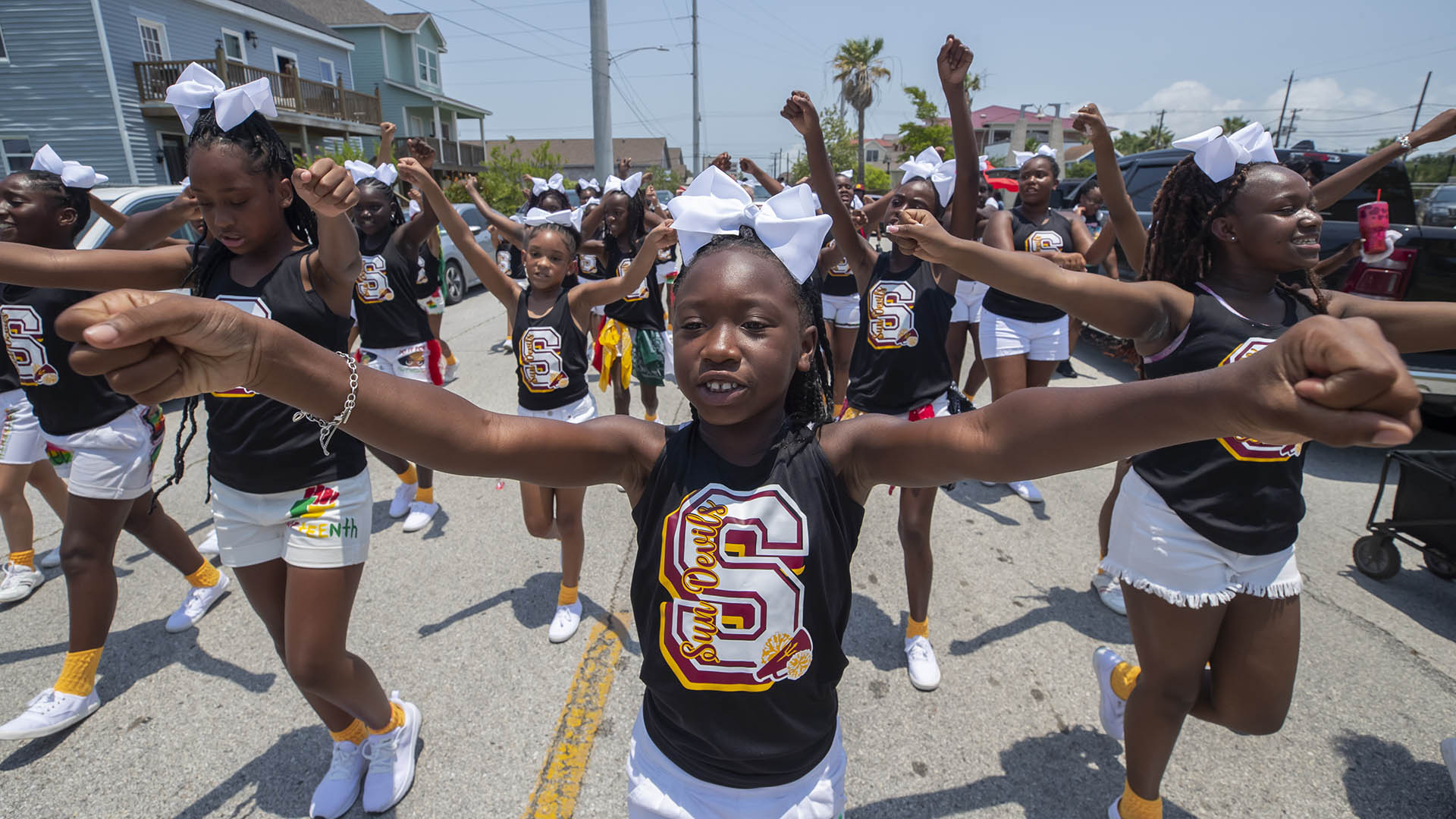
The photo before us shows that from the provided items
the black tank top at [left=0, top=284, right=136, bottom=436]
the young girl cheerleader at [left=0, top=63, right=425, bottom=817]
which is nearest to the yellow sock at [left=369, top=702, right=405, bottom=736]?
the young girl cheerleader at [left=0, top=63, right=425, bottom=817]

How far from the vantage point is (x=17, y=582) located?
392 cm

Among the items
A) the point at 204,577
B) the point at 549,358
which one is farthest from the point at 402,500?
the point at 549,358

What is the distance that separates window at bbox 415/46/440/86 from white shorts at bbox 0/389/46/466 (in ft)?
109

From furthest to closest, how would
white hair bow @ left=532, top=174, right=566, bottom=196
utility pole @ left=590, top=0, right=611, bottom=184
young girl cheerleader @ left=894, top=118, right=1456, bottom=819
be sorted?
utility pole @ left=590, top=0, right=611, bottom=184 < white hair bow @ left=532, top=174, right=566, bottom=196 < young girl cheerleader @ left=894, top=118, right=1456, bottom=819

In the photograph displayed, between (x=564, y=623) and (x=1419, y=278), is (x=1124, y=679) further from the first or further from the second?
(x=1419, y=278)

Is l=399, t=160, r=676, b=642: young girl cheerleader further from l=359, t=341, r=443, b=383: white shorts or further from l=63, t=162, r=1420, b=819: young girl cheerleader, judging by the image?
l=63, t=162, r=1420, b=819: young girl cheerleader

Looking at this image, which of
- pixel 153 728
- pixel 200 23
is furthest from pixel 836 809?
pixel 200 23

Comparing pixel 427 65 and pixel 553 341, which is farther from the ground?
pixel 427 65

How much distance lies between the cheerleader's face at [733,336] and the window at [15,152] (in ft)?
79.2

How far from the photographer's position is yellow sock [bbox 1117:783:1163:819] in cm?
240

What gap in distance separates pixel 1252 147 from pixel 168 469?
7.45 m

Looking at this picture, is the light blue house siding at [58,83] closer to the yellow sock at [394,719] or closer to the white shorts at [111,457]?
the white shorts at [111,457]

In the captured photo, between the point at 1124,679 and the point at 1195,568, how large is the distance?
2.44 feet

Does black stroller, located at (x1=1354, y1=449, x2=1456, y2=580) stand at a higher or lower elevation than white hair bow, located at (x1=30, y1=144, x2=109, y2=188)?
lower
